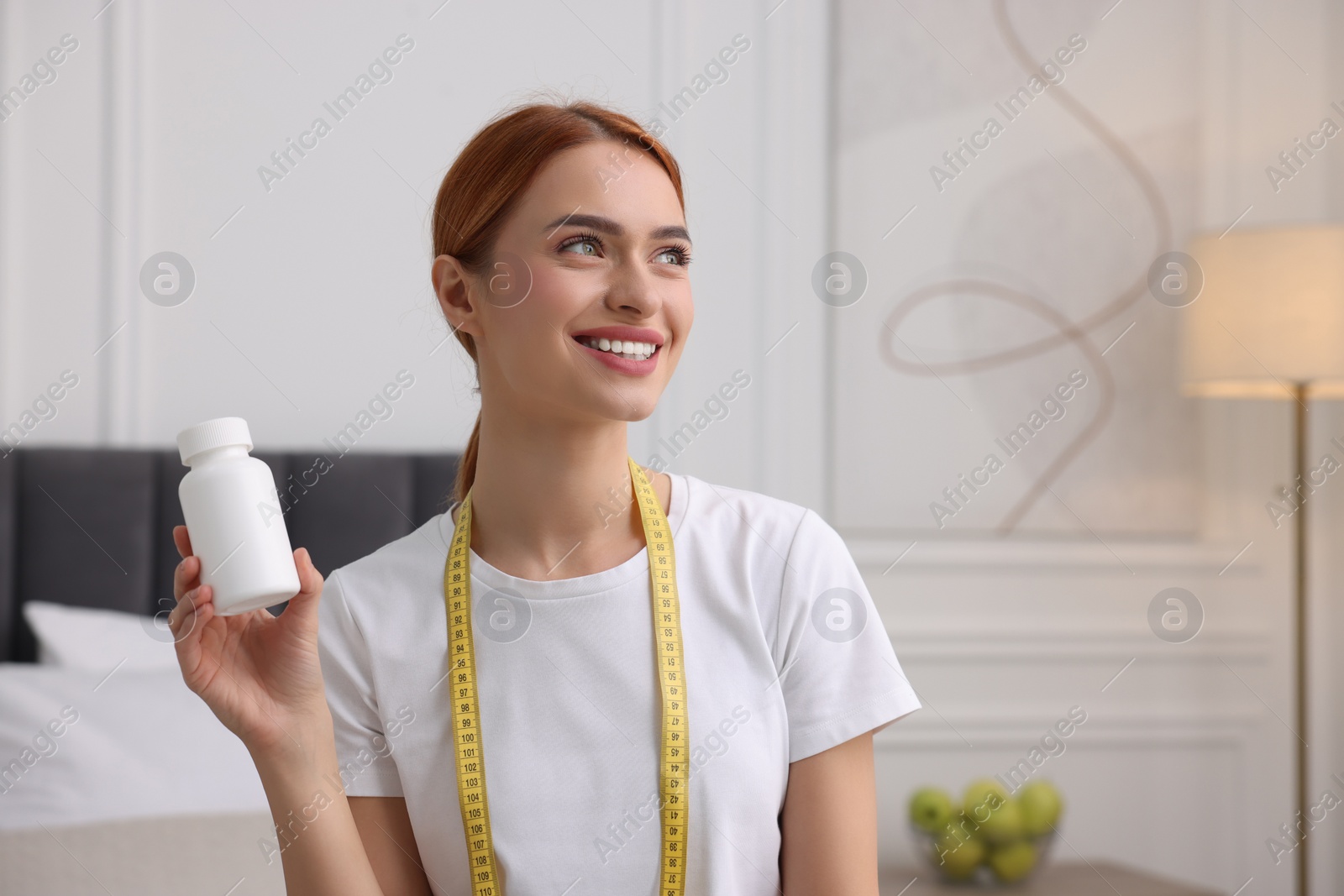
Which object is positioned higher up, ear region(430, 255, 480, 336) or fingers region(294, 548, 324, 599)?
ear region(430, 255, 480, 336)

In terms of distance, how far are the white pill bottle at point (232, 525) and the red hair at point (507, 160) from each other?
41 centimetres

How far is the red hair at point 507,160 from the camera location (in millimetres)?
1303

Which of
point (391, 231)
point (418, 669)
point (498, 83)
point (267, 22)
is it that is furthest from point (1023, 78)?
point (418, 669)

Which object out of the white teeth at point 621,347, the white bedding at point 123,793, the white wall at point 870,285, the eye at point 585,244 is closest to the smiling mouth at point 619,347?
the white teeth at point 621,347

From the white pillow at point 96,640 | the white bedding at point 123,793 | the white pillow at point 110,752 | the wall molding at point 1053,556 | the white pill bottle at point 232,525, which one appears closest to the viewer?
the white pill bottle at point 232,525

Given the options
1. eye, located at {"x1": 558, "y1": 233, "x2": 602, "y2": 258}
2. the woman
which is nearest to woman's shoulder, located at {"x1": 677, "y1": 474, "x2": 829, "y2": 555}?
the woman

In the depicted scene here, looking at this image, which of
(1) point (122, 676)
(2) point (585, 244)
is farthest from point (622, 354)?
(1) point (122, 676)

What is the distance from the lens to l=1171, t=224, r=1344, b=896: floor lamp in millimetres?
2703

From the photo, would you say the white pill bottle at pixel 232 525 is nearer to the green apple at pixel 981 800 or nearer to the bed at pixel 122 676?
the bed at pixel 122 676

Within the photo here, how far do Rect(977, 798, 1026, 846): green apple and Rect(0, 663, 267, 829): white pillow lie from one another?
5.20 feet

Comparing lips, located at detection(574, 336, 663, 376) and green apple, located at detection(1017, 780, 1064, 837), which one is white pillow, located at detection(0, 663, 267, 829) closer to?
lips, located at detection(574, 336, 663, 376)

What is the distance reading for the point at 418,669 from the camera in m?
1.27

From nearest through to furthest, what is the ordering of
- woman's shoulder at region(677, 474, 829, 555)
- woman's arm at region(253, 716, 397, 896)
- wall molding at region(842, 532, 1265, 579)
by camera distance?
woman's arm at region(253, 716, 397, 896)
woman's shoulder at region(677, 474, 829, 555)
wall molding at region(842, 532, 1265, 579)

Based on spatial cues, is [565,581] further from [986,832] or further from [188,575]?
[986,832]
